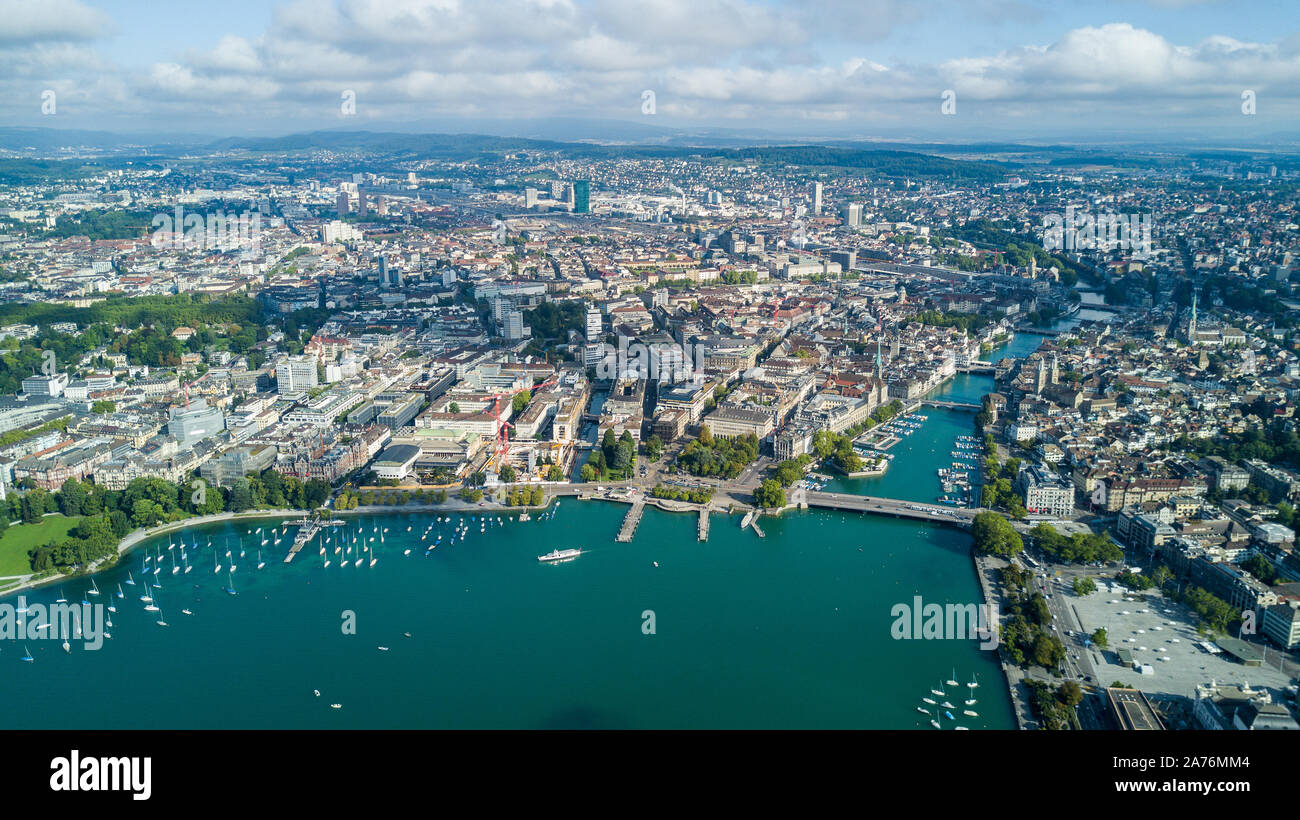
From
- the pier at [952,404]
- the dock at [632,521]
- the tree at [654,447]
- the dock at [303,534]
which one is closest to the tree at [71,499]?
the dock at [303,534]

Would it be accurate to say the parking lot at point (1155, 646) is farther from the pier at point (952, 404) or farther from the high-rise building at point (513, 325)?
the high-rise building at point (513, 325)

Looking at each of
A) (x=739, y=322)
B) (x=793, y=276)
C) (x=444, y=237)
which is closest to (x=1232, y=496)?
(x=739, y=322)

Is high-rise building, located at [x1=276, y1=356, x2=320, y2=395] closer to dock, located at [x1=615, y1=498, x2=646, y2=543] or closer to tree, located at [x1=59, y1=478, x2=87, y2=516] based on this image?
tree, located at [x1=59, y1=478, x2=87, y2=516]

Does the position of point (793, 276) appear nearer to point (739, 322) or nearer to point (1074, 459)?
point (739, 322)

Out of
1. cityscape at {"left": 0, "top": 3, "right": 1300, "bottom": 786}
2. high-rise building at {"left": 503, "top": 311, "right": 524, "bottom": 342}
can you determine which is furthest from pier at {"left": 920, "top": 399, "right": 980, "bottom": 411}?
high-rise building at {"left": 503, "top": 311, "right": 524, "bottom": 342}
